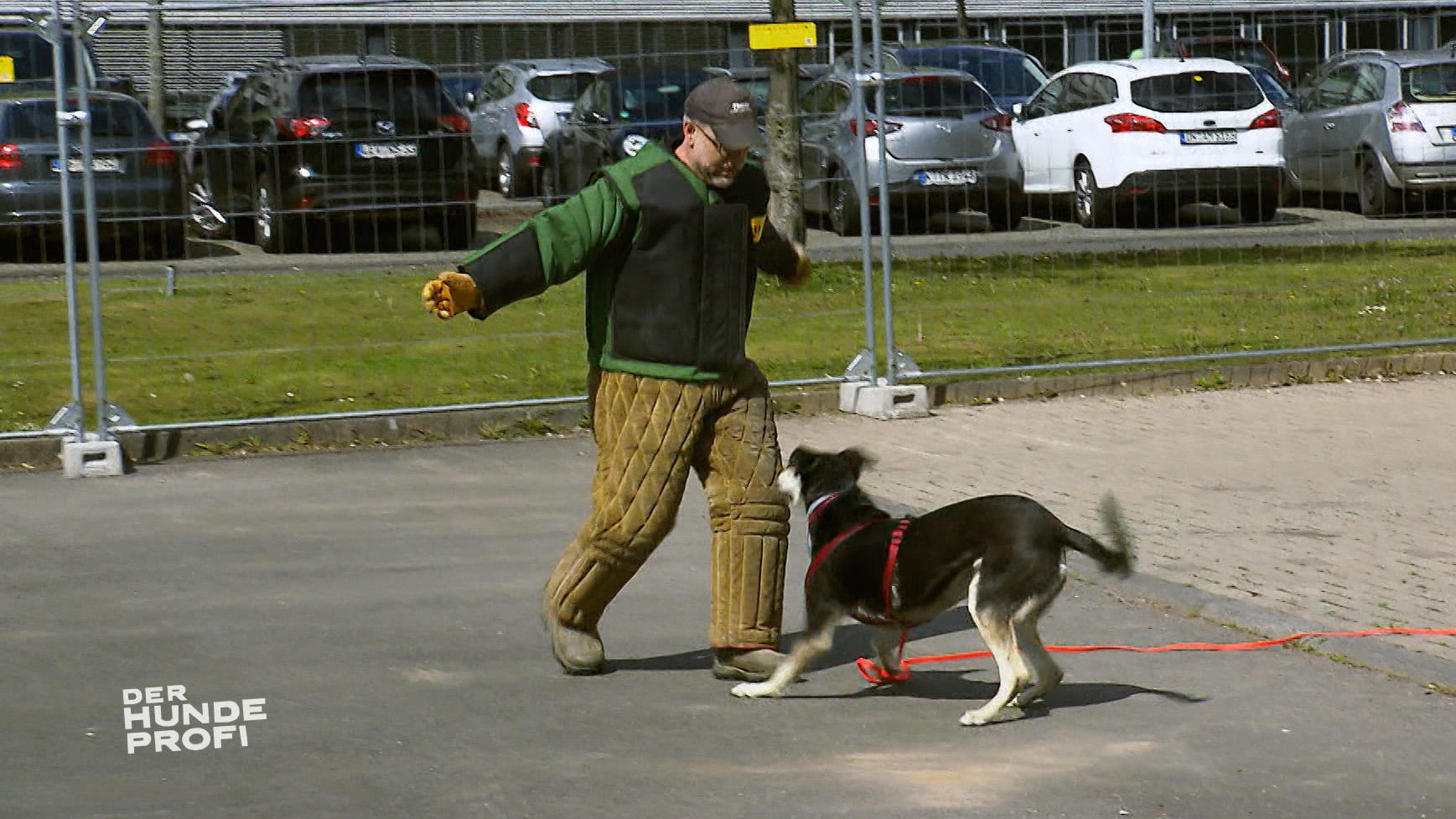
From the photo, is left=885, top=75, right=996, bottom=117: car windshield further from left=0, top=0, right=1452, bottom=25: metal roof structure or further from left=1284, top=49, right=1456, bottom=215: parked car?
left=1284, top=49, right=1456, bottom=215: parked car

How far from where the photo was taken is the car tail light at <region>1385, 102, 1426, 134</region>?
13812 mm

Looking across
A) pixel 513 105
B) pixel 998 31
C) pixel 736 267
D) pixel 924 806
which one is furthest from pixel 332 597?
pixel 998 31

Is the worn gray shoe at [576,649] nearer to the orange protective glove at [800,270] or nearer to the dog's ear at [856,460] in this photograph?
the dog's ear at [856,460]

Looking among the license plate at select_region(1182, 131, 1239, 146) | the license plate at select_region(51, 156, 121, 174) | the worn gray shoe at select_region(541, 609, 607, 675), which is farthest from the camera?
the license plate at select_region(1182, 131, 1239, 146)

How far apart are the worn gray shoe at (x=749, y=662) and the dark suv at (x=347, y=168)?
190 inches

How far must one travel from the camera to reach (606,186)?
6074 millimetres

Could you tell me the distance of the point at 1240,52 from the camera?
1396 cm

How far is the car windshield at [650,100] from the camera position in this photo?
39.3 feet

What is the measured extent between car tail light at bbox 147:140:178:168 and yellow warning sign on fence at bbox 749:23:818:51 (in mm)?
2972

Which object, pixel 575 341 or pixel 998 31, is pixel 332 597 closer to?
pixel 575 341

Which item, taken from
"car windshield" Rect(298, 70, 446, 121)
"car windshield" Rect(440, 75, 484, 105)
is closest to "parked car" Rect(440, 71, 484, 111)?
"car windshield" Rect(440, 75, 484, 105)

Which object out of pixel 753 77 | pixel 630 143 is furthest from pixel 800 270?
pixel 753 77

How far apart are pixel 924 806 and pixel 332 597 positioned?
309cm

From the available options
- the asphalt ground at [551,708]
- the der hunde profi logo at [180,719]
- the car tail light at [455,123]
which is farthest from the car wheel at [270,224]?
the der hunde profi logo at [180,719]
